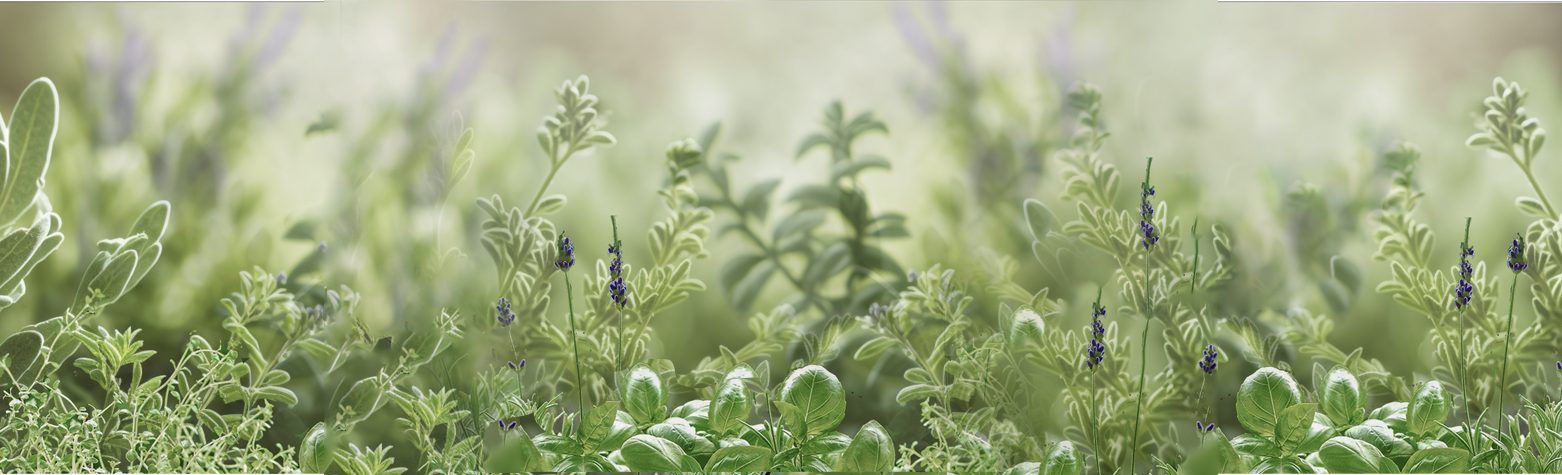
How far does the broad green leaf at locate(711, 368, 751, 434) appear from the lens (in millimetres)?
1736

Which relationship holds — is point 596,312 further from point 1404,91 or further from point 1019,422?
point 1404,91

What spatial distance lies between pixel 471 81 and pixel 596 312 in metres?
0.45

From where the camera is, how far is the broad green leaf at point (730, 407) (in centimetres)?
174

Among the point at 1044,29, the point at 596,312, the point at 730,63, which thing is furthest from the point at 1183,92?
the point at 596,312

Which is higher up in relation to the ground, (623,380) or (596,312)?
(596,312)

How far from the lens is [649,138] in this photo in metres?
1.75

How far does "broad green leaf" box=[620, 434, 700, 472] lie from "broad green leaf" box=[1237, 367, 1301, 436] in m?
0.99

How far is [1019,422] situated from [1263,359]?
0.45 m

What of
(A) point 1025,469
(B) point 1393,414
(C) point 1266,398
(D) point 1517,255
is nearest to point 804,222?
(A) point 1025,469

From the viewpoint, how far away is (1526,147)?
1829mm

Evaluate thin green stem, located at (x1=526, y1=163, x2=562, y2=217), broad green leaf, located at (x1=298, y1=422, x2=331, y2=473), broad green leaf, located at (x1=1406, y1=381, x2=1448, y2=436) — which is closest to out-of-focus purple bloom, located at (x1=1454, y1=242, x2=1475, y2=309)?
broad green leaf, located at (x1=1406, y1=381, x2=1448, y2=436)

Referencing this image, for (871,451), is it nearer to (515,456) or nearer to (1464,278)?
(515,456)

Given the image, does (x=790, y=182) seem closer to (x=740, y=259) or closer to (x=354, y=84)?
(x=740, y=259)

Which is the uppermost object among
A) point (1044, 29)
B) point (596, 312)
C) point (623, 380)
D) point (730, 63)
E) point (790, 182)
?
point (1044, 29)
